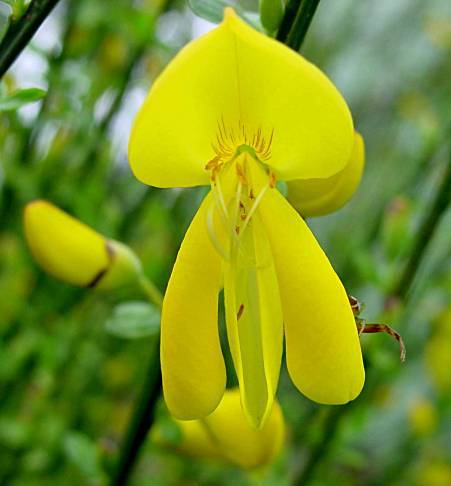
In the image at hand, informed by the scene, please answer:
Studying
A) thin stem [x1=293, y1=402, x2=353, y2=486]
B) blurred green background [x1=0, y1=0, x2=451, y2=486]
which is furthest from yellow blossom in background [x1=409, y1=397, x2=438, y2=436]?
thin stem [x1=293, y1=402, x2=353, y2=486]

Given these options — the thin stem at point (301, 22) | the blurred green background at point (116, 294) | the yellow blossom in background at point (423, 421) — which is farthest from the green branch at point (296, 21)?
the yellow blossom in background at point (423, 421)

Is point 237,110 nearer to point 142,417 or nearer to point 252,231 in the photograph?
point 252,231

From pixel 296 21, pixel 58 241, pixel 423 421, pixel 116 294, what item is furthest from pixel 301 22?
pixel 423 421

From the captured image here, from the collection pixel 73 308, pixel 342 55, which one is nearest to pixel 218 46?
pixel 73 308

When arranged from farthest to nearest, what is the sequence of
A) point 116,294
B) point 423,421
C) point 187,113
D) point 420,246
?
point 423,421
point 116,294
point 420,246
point 187,113

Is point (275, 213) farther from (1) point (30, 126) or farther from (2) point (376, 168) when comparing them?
(2) point (376, 168)

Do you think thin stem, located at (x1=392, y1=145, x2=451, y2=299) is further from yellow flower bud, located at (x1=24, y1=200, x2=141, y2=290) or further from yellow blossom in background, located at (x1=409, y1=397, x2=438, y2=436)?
yellow blossom in background, located at (x1=409, y1=397, x2=438, y2=436)

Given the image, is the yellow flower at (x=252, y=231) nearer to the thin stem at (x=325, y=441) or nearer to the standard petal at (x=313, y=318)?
the standard petal at (x=313, y=318)
